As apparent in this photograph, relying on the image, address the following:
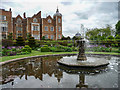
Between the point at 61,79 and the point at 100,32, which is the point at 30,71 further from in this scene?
the point at 100,32

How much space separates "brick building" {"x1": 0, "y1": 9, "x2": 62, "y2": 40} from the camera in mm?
31067

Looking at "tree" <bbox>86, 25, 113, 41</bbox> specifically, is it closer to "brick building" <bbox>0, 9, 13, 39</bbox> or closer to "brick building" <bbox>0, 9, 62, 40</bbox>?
"brick building" <bbox>0, 9, 62, 40</bbox>

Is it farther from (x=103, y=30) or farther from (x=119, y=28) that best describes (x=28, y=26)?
(x=119, y=28)

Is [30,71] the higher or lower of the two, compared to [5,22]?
lower

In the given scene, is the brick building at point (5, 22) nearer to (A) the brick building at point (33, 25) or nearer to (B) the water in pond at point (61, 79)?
(A) the brick building at point (33, 25)

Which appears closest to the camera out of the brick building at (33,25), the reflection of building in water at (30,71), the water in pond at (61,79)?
the water in pond at (61,79)

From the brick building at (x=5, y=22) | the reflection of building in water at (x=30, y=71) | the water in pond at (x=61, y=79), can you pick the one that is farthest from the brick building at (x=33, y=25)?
the water in pond at (x=61, y=79)

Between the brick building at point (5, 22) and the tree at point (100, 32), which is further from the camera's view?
the tree at point (100, 32)

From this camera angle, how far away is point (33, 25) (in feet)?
112

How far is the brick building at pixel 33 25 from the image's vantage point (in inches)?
1223

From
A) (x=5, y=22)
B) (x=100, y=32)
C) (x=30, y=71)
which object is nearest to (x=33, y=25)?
(x=5, y=22)

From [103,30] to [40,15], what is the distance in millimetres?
27705

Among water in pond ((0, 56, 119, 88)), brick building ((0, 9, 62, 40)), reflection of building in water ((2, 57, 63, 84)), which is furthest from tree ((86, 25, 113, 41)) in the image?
water in pond ((0, 56, 119, 88))

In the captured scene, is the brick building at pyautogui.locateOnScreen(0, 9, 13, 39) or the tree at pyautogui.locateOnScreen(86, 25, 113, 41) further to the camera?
the tree at pyautogui.locateOnScreen(86, 25, 113, 41)
